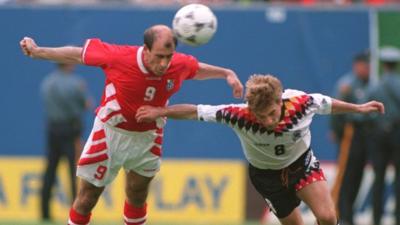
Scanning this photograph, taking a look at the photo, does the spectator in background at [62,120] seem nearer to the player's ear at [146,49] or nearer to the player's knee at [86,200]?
the player's knee at [86,200]

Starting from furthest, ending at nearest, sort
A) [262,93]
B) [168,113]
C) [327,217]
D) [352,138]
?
[352,138] < [327,217] < [168,113] < [262,93]

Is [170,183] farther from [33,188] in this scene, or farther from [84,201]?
[84,201]

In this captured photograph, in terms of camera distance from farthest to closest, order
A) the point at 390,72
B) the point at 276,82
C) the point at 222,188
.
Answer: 1. the point at 222,188
2. the point at 390,72
3. the point at 276,82

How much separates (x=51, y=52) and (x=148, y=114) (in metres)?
1.07

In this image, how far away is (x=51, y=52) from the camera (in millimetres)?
10930

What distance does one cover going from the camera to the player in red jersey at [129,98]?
1098 centimetres

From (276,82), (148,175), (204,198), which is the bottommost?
(204,198)

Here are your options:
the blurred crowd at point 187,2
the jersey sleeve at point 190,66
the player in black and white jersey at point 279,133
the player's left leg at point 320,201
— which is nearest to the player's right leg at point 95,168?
the player in black and white jersey at point 279,133

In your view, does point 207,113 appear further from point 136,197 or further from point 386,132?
point 386,132

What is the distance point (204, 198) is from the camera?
744 inches

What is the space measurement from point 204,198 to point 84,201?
294 inches

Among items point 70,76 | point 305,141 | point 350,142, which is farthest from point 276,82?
point 70,76

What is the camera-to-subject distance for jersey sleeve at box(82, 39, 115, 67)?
11.0 m

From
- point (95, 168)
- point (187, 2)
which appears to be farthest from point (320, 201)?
point (187, 2)
